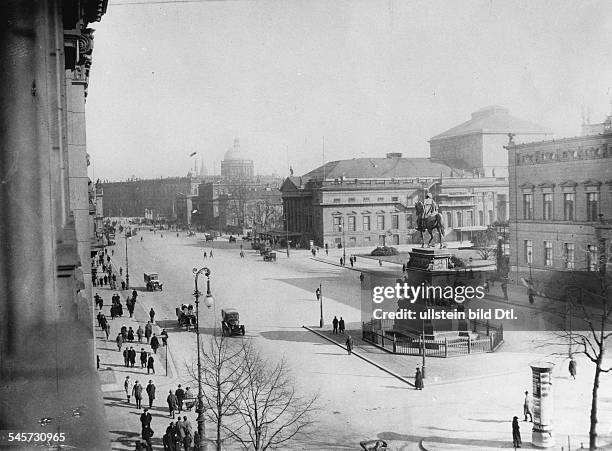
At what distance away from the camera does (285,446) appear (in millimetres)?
15164

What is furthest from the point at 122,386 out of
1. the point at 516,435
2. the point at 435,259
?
the point at 516,435

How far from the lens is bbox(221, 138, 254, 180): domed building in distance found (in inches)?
5650

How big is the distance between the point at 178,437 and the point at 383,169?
65.1 metres

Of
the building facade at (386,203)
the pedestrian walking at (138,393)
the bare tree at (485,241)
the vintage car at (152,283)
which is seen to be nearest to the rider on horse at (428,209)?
the pedestrian walking at (138,393)

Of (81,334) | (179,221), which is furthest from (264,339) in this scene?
(179,221)

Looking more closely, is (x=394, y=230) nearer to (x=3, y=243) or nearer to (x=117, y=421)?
(x=117, y=421)

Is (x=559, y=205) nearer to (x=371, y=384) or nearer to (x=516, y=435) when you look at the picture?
(x=371, y=384)

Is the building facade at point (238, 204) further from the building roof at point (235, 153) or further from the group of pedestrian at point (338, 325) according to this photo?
the group of pedestrian at point (338, 325)

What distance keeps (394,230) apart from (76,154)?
2339 inches

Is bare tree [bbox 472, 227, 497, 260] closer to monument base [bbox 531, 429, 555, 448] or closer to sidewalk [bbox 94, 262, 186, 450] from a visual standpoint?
sidewalk [bbox 94, 262, 186, 450]

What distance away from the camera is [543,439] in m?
14.8

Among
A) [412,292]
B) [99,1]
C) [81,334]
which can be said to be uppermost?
[99,1]

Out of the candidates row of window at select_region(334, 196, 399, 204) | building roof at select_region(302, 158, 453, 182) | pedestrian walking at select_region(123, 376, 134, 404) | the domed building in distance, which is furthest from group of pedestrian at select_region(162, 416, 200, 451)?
the domed building in distance

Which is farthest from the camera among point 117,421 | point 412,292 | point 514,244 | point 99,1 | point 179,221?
→ point 179,221
